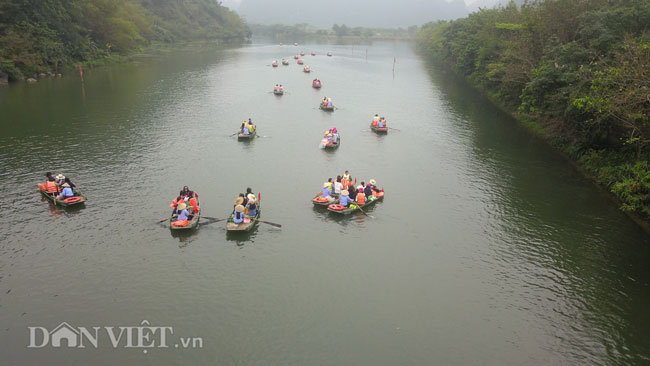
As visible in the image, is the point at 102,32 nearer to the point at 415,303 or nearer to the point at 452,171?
the point at 452,171

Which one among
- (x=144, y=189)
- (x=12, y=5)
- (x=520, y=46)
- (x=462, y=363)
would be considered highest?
(x=12, y=5)

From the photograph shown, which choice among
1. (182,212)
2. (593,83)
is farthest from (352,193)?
(593,83)

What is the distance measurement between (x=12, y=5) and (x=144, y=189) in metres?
57.7

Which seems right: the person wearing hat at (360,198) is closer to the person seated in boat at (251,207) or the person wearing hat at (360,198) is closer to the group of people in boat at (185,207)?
the person seated in boat at (251,207)

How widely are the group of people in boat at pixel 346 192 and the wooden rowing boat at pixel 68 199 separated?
14568 mm

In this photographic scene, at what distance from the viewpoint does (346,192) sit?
26172 mm

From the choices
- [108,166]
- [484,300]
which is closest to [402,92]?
[108,166]

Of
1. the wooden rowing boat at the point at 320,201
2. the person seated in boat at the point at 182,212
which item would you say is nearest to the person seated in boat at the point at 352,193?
the wooden rowing boat at the point at 320,201

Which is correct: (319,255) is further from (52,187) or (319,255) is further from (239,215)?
(52,187)

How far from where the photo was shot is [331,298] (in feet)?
62.1

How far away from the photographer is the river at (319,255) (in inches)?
650

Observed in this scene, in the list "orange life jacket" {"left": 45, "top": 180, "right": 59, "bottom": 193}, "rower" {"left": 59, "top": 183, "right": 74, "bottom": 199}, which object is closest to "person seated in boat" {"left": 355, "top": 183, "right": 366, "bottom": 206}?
"rower" {"left": 59, "top": 183, "right": 74, "bottom": 199}

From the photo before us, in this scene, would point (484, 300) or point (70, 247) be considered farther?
point (70, 247)

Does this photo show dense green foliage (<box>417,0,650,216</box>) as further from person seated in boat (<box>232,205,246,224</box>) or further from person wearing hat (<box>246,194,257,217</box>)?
person seated in boat (<box>232,205,246,224</box>)
